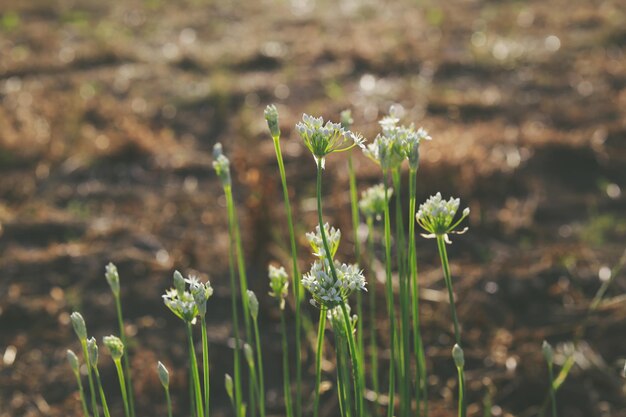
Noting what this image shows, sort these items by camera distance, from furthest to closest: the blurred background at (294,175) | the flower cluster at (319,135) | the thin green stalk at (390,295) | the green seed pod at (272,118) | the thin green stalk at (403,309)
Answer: the blurred background at (294,175) → the thin green stalk at (403,309) → the thin green stalk at (390,295) → the green seed pod at (272,118) → the flower cluster at (319,135)

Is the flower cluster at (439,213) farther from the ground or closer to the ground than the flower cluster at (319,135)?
closer to the ground

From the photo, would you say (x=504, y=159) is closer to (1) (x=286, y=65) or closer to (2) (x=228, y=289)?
(2) (x=228, y=289)

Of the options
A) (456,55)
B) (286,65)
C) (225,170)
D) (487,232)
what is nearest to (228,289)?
(487,232)

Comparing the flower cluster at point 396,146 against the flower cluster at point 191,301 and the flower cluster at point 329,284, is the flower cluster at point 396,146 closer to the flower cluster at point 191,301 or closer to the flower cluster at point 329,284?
the flower cluster at point 329,284

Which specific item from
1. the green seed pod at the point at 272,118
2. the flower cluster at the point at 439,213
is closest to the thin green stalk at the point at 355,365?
the flower cluster at the point at 439,213

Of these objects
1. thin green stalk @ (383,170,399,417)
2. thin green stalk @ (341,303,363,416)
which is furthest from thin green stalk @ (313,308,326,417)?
thin green stalk @ (383,170,399,417)

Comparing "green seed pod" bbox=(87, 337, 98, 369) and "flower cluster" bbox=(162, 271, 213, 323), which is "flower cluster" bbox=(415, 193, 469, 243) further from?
"green seed pod" bbox=(87, 337, 98, 369)
